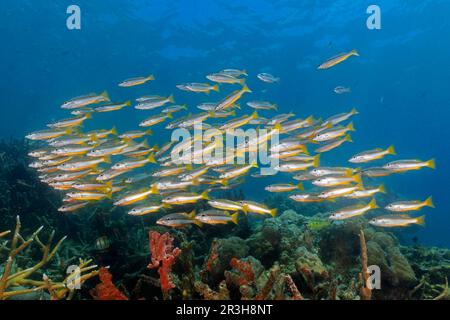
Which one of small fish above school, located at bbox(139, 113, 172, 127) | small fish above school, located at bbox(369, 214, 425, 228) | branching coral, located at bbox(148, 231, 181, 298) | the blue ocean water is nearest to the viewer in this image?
branching coral, located at bbox(148, 231, 181, 298)

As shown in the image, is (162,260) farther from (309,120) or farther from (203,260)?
(309,120)

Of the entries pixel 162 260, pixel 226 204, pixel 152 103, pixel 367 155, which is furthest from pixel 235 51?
pixel 162 260

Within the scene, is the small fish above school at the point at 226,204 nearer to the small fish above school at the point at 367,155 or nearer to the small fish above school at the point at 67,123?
the small fish above school at the point at 367,155

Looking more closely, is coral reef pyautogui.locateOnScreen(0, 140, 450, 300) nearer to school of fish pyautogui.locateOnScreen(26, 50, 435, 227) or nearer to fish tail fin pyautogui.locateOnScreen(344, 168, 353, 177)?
school of fish pyautogui.locateOnScreen(26, 50, 435, 227)

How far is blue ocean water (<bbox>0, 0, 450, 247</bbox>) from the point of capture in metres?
36.5

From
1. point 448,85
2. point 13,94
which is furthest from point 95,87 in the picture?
point 448,85

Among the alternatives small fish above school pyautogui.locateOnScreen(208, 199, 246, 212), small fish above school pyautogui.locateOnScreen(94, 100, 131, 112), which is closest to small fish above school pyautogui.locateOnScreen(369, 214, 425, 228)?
small fish above school pyautogui.locateOnScreen(208, 199, 246, 212)

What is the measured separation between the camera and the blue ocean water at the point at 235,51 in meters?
36.5

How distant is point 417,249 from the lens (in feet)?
29.6

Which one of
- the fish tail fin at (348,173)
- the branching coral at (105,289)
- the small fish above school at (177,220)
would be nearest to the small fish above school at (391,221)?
the fish tail fin at (348,173)

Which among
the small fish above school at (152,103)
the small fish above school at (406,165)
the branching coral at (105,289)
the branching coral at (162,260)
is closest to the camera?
the branching coral at (105,289)

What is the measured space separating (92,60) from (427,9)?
46435mm

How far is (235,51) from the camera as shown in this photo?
1738 inches

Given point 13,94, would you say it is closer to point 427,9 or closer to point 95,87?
point 95,87
